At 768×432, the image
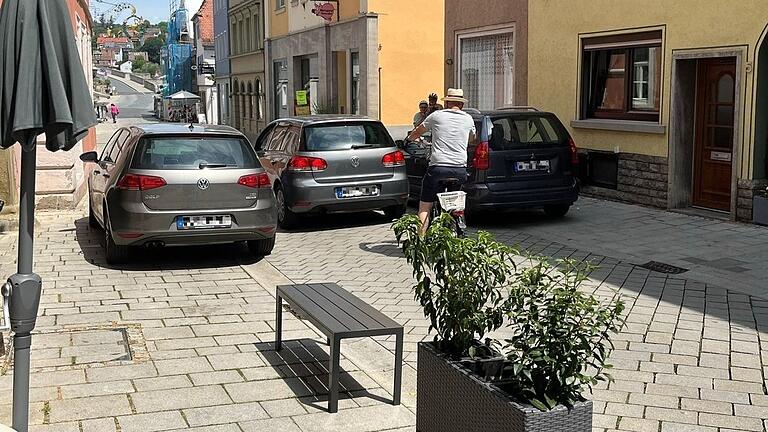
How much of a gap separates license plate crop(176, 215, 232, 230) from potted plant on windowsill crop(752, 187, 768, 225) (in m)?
6.65

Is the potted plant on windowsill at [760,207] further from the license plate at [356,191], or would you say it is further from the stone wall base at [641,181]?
the license plate at [356,191]

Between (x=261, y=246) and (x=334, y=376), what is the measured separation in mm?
5083

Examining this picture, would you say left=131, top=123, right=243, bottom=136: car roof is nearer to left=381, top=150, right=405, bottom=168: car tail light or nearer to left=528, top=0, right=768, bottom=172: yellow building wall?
left=381, top=150, right=405, bottom=168: car tail light

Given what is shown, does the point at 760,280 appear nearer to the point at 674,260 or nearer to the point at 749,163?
the point at 674,260

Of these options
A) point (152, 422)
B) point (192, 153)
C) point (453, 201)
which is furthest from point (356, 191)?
point (152, 422)

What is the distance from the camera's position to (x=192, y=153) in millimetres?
9125

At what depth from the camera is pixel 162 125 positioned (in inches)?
386

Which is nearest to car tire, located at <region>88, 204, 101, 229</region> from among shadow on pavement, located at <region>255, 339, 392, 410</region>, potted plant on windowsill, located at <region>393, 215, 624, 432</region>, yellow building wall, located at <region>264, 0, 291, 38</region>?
shadow on pavement, located at <region>255, 339, 392, 410</region>

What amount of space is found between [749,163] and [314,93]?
19.1 meters

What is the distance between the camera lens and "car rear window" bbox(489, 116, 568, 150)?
11.4 metres

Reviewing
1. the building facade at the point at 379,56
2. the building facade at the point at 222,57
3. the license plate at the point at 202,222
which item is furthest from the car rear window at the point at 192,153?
the building facade at the point at 222,57

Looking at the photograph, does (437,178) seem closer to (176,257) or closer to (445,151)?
(445,151)

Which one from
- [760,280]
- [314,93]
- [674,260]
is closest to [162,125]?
[674,260]

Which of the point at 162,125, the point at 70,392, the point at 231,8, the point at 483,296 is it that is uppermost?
the point at 231,8
